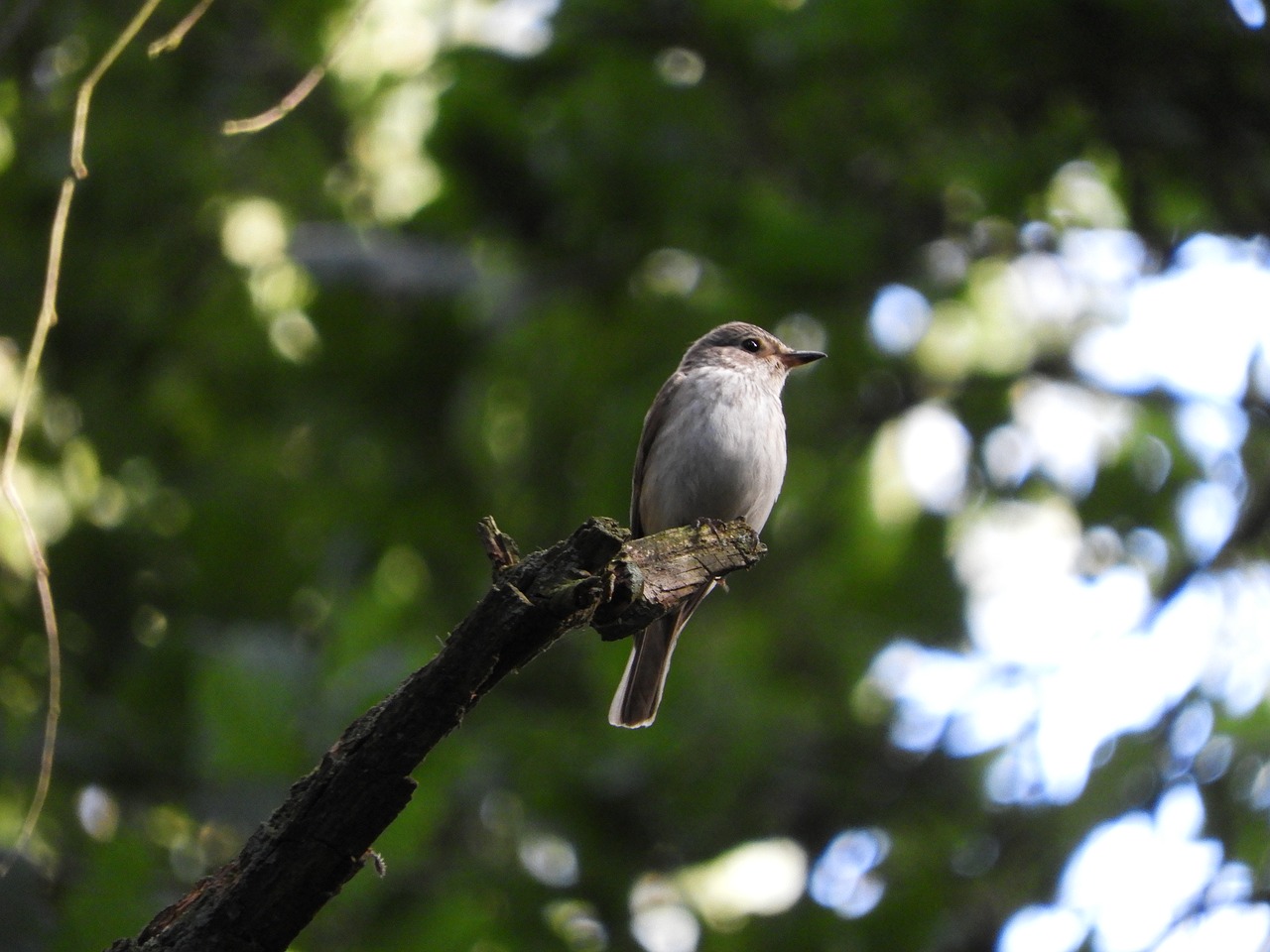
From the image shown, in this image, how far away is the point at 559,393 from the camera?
9.44 metres

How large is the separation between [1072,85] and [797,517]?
396 cm

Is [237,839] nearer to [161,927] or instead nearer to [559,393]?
[559,393]

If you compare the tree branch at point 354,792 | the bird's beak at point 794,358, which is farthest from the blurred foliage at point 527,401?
the tree branch at point 354,792

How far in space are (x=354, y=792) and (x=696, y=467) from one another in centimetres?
318

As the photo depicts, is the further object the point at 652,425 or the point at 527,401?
the point at 527,401

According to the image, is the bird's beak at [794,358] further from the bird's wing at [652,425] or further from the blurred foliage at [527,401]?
the blurred foliage at [527,401]

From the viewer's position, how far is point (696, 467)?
18.4 feet

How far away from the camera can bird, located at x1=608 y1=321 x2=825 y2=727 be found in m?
5.57

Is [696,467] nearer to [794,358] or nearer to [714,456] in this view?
[714,456]

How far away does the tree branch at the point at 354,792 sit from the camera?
2584mm

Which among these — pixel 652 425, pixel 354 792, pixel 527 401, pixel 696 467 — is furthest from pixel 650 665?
pixel 527 401

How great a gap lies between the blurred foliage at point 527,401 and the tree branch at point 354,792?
Answer: 4.16m

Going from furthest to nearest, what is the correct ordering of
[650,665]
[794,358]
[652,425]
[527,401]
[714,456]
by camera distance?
[527,401] → [794,358] → [652,425] → [650,665] → [714,456]

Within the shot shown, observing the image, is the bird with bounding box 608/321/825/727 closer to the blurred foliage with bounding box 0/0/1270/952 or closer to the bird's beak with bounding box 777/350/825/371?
the bird's beak with bounding box 777/350/825/371
